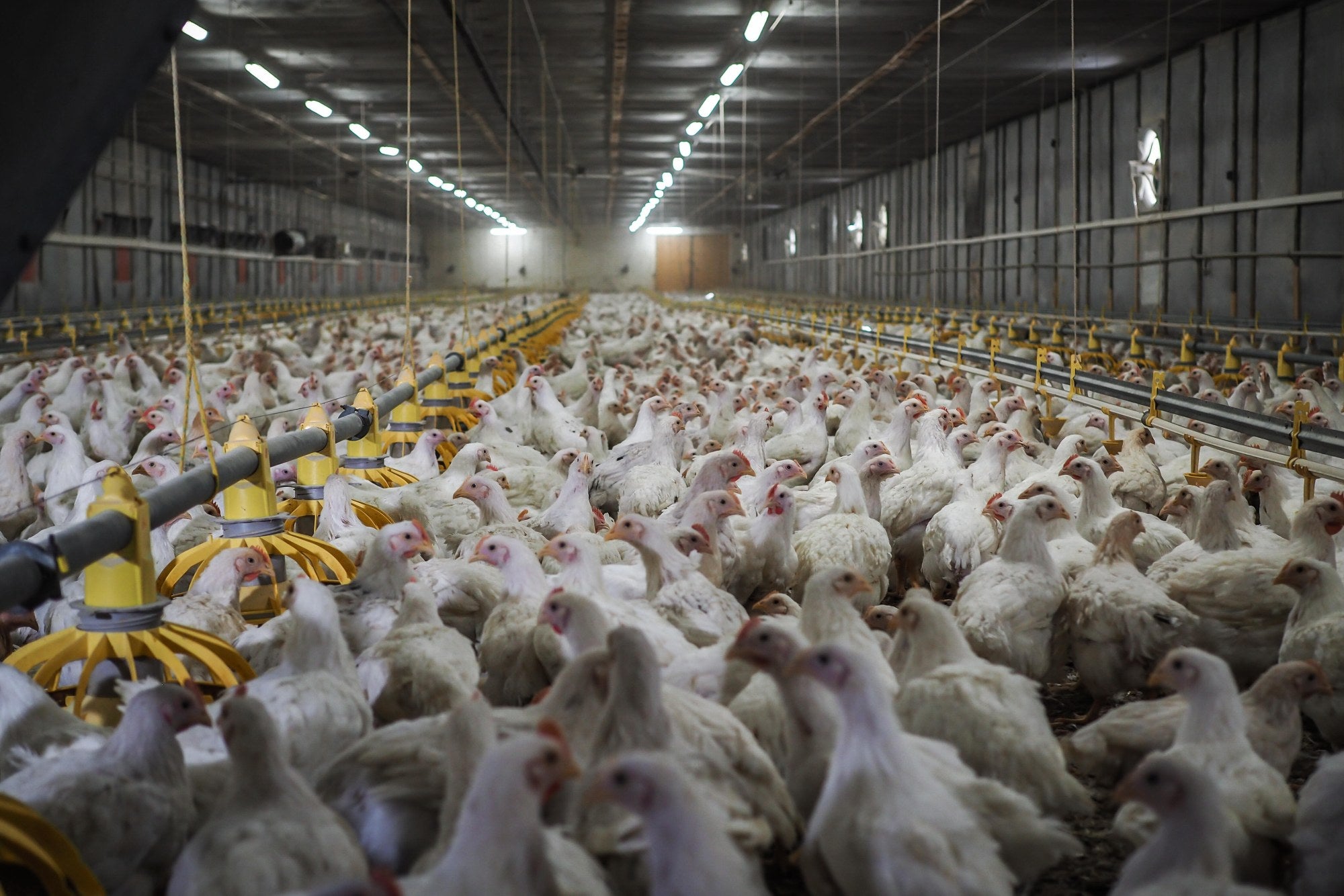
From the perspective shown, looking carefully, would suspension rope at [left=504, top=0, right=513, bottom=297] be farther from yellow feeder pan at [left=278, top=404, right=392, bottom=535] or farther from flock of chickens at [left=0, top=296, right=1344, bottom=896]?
yellow feeder pan at [left=278, top=404, right=392, bottom=535]

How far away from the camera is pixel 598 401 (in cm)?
942

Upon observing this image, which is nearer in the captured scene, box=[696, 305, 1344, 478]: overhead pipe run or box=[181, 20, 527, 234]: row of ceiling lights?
box=[696, 305, 1344, 478]: overhead pipe run

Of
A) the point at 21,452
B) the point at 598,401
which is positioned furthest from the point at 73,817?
the point at 598,401

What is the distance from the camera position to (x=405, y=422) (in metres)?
6.57

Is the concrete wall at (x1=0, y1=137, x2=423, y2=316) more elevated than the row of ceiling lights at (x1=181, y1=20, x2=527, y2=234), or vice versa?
the row of ceiling lights at (x1=181, y1=20, x2=527, y2=234)

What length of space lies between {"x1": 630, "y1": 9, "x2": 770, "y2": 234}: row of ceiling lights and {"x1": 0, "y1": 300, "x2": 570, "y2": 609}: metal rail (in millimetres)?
9048

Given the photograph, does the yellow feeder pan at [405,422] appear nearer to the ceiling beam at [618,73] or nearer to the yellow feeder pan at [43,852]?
the yellow feeder pan at [43,852]

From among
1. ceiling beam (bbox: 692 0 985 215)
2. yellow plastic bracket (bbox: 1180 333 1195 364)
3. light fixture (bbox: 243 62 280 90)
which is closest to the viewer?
yellow plastic bracket (bbox: 1180 333 1195 364)

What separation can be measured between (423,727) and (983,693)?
1263mm

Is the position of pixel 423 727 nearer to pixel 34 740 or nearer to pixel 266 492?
pixel 34 740

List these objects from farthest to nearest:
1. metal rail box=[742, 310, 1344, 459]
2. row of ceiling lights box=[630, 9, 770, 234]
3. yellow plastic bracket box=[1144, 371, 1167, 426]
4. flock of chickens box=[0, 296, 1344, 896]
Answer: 1. row of ceiling lights box=[630, 9, 770, 234]
2. yellow plastic bracket box=[1144, 371, 1167, 426]
3. metal rail box=[742, 310, 1344, 459]
4. flock of chickens box=[0, 296, 1344, 896]

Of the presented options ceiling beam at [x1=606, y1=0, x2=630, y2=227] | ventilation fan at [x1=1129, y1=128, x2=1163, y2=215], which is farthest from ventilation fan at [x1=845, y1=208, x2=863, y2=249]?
ventilation fan at [x1=1129, y1=128, x2=1163, y2=215]

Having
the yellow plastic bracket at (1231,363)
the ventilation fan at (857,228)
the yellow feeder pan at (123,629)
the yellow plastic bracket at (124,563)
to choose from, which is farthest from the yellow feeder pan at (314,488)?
the ventilation fan at (857,228)

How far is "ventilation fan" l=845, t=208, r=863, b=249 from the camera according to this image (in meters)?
33.0
